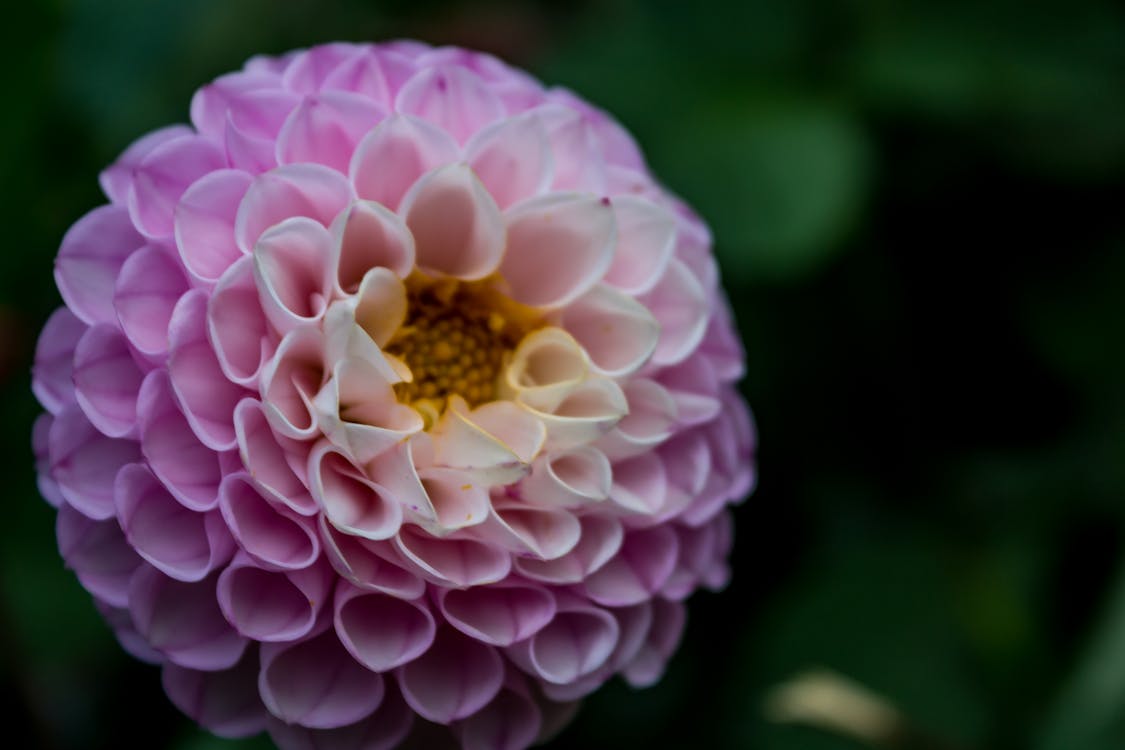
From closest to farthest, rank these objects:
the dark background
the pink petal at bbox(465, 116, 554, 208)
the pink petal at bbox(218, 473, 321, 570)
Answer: the pink petal at bbox(218, 473, 321, 570), the pink petal at bbox(465, 116, 554, 208), the dark background

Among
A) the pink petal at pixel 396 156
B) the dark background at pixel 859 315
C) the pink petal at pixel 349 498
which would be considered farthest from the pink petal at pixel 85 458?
the dark background at pixel 859 315

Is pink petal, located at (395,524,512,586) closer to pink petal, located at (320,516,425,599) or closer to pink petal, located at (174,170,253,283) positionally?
pink petal, located at (320,516,425,599)

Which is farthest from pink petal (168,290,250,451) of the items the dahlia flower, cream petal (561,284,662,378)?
cream petal (561,284,662,378)

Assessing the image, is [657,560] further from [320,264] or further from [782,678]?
[782,678]

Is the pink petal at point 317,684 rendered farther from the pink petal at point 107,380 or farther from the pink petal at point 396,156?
the pink petal at point 396,156

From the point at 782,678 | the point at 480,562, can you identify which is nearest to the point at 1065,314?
the point at 782,678

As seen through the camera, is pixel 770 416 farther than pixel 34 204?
Yes

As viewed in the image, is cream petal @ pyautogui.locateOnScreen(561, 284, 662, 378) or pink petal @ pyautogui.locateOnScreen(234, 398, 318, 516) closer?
pink petal @ pyautogui.locateOnScreen(234, 398, 318, 516)
